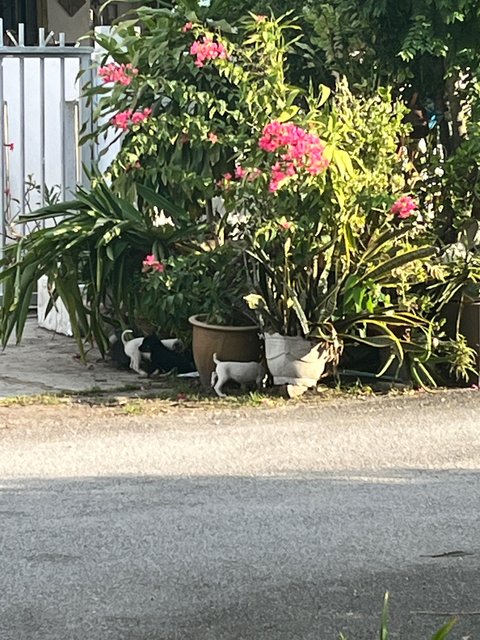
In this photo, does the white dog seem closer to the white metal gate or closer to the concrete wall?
the white metal gate

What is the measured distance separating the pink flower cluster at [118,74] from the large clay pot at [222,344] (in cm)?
172

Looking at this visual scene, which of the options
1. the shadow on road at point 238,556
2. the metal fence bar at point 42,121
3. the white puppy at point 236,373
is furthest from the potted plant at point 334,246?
the metal fence bar at point 42,121

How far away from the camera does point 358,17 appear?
8102 millimetres

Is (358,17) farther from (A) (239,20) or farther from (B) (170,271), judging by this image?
(B) (170,271)

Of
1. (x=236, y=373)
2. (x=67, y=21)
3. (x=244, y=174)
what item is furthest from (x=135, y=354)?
(x=67, y=21)

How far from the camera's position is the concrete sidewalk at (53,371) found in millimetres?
8086

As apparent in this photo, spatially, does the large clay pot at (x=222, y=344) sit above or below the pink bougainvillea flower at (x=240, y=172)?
below

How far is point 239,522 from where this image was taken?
511cm

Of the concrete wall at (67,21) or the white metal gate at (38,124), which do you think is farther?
the concrete wall at (67,21)

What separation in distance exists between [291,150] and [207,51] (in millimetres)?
1157

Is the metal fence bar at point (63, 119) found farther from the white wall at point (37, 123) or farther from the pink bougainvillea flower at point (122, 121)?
the pink bougainvillea flower at point (122, 121)

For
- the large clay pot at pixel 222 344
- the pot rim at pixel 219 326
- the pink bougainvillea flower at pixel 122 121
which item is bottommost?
the large clay pot at pixel 222 344

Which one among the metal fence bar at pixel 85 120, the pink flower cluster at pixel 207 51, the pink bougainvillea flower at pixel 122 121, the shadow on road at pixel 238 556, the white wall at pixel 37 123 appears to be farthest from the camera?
the white wall at pixel 37 123

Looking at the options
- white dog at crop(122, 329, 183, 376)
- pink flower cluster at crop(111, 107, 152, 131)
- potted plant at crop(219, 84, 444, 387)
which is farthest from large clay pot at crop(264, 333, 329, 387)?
pink flower cluster at crop(111, 107, 152, 131)
